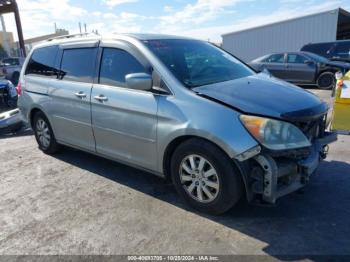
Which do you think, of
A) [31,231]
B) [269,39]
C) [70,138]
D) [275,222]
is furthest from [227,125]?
[269,39]

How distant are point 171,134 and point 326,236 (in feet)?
5.49

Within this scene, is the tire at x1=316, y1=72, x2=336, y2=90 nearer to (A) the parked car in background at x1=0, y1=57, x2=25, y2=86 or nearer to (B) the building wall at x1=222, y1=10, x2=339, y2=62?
(B) the building wall at x1=222, y1=10, x2=339, y2=62

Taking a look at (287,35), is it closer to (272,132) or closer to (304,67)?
(304,67)

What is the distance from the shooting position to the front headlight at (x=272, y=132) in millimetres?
2949

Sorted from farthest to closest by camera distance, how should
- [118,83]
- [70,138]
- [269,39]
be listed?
[269,39]
[70,138]
[118,83]

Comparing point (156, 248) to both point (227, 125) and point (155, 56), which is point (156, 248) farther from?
point (155, 56)

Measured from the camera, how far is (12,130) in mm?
7430

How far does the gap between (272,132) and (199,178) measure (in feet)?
2.76

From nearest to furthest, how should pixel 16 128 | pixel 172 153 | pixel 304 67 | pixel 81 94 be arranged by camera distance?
pixel 172 153
pixel 81 94
pixel 16 128
pixel 304 67

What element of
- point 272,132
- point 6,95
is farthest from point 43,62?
point 6,95

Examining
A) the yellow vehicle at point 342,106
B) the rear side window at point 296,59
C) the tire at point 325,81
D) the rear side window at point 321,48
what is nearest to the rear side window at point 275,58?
the rear side window at point 296,59

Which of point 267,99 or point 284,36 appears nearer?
point 267,99

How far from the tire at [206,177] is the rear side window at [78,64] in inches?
66.9

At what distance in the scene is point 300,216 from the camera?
3.34 m
